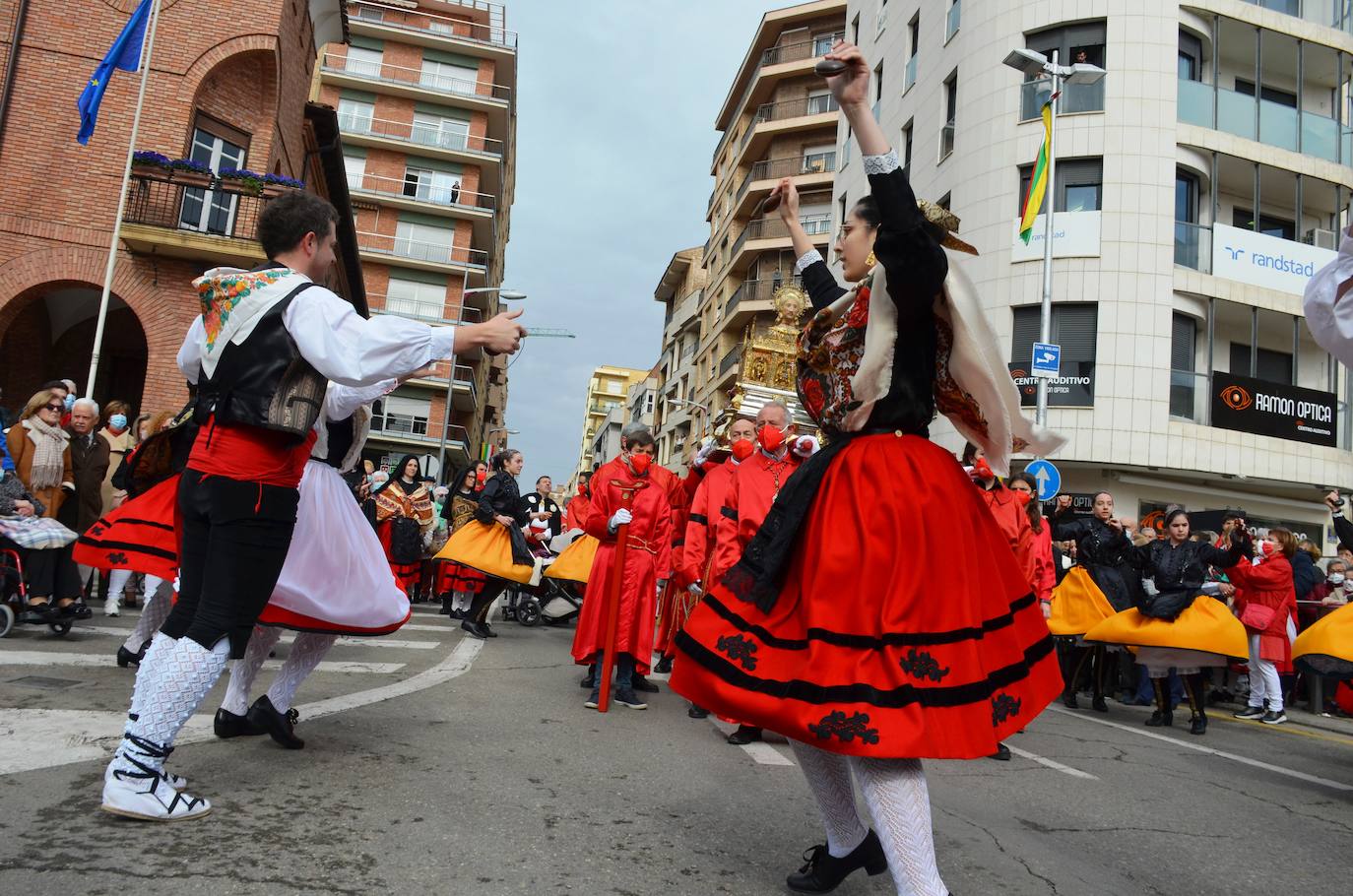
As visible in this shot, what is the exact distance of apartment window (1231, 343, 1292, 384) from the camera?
24.5 m

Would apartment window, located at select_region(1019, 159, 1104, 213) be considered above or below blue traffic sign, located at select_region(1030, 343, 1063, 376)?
above

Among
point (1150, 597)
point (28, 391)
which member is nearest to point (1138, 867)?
point (1150, 597)

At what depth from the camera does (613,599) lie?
22.4 feet

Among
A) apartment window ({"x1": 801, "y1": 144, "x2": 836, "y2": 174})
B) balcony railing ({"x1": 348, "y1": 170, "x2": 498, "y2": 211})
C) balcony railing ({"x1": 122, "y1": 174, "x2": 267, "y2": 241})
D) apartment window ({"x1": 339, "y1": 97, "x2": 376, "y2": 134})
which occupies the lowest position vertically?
balcony railing ({"x1": 122, "y1": 174, "x2": 267, "y2": 241})

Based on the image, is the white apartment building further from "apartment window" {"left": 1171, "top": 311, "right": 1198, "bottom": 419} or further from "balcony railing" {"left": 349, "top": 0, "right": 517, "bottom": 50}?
"balcony railing" {"left": 349, "top": 0, "right": 517, "bottom": 50}

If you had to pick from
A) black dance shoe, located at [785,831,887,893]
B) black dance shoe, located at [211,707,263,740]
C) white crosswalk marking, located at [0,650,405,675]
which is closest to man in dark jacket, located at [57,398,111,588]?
white crosswalk marking, located at [0,650,405,675]

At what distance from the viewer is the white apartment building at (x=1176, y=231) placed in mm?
22250

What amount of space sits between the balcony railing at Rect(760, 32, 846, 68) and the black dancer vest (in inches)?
1838

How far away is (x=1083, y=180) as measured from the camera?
23.3m

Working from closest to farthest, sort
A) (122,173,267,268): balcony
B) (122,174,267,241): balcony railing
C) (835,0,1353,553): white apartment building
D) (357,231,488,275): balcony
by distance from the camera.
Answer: (122,173,267,268): balcony
(122,174,267,241): balcony railing
(835,0,1353,553): white apartment building
(357,231,488,275): balcony

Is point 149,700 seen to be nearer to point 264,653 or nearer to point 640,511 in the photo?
point 264,653

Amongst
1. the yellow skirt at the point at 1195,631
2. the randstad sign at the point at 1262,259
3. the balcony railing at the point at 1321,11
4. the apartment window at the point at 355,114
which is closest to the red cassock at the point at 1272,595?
the yellow skirt at the point at 1195,631

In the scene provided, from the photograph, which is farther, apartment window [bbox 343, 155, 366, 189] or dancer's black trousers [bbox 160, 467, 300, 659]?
apartment window [bbox 343, 155, 366, 189]

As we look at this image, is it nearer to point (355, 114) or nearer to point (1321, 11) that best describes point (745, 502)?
point (1321, 11)
